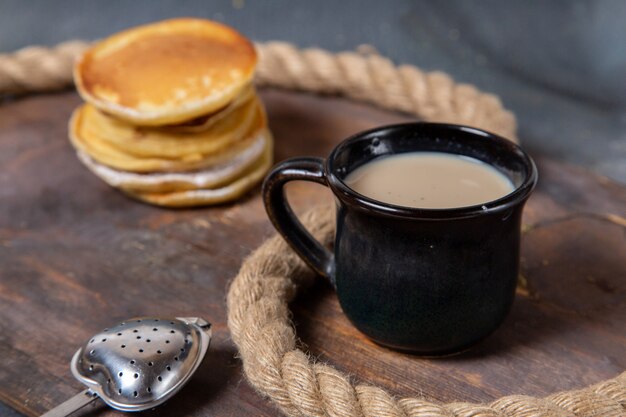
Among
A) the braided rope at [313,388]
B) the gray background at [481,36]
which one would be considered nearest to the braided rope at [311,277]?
the braided rope at [313,388]

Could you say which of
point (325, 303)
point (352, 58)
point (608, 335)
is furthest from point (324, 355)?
point (352, 58)

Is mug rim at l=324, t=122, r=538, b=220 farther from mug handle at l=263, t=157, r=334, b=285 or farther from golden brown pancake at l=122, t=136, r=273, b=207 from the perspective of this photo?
golden brown pancake at l=122, t=136, r=273, b=207

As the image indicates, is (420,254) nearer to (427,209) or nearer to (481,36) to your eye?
(427,209)

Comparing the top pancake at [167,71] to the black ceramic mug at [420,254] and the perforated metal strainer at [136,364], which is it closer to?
the black ceramic mug at [420,254]

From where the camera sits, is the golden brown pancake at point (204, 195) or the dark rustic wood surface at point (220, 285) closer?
the dark rustic wood surface at point (220, 285)

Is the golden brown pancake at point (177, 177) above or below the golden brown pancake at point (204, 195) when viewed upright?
above

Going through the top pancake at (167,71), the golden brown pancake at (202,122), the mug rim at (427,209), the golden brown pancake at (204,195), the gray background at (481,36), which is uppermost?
the mug rim at (427,209)
